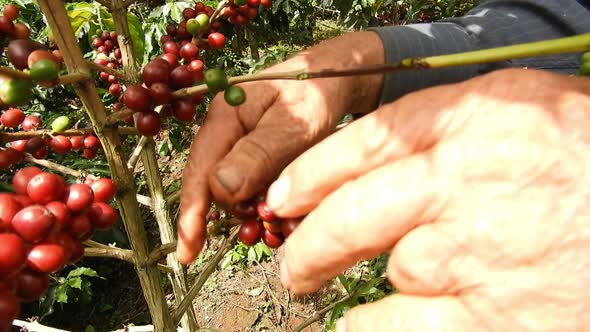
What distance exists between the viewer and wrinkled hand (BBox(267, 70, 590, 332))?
93cm

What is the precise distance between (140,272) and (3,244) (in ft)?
2.55

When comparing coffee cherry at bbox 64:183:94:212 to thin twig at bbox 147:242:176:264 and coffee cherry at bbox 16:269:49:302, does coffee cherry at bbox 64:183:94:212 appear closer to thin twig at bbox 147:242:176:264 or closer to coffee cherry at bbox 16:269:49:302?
coffee cherry at bbox 16:269:49:302

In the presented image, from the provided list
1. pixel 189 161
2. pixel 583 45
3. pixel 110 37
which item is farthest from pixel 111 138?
pixel 110 37

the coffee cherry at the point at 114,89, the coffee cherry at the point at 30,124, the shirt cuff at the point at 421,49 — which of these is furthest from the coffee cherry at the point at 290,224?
the coffee cherry at the point at 114,89

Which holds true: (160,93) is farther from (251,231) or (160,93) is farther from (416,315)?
(416,315)

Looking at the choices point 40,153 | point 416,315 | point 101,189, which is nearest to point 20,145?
point 40,153

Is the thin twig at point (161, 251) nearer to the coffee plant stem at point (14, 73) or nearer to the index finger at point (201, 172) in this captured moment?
the index finger at point (201, 172)

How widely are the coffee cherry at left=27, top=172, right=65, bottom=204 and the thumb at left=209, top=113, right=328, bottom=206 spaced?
0.46 m

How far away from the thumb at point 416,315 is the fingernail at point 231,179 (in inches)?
21.1

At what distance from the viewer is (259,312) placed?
4871 mm

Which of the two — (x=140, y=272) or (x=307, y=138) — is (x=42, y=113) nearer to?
(x=140, y=272)

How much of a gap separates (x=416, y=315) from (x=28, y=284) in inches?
41.1

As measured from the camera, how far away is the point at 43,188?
4.13ft

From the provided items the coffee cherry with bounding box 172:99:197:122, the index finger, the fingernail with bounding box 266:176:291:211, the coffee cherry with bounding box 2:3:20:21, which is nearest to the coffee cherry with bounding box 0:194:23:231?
the index finger
